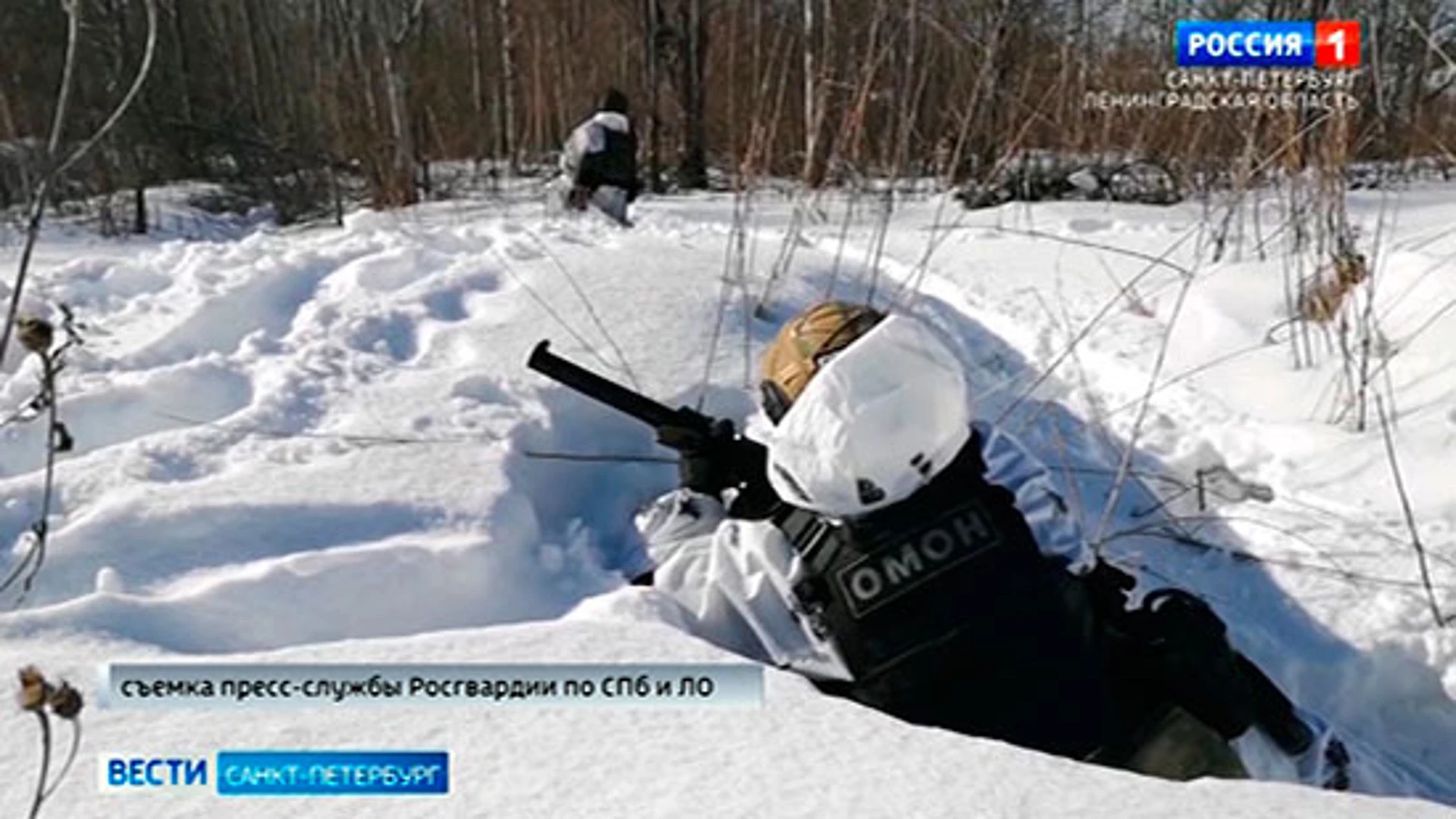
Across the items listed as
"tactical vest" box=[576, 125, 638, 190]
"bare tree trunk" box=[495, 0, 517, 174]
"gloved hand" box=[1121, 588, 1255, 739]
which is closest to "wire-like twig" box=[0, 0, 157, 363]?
"gloved hand" box=[1121, 588, 1255, 739]

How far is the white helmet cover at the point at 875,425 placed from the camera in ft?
3.67

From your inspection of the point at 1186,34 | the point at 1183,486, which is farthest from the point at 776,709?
the point at 1186,34

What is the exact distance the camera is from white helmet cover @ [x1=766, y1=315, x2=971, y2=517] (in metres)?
1.12

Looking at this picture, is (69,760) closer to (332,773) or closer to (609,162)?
(332,773)

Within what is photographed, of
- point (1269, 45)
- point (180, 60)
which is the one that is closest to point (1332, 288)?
point (1269, 45)

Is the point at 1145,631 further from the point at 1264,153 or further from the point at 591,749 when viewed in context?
the point at 1264,153

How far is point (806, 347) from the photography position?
4.36 feet

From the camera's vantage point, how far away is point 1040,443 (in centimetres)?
219

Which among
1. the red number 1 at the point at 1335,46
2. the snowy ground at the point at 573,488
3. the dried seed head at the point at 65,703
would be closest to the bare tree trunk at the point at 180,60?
the snowy ground at the point at 573,488

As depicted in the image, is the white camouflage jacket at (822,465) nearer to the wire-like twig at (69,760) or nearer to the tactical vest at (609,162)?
the wire-like twig at (69,760)

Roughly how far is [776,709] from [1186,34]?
4.92 meters

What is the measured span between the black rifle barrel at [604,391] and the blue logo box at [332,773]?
82 cm

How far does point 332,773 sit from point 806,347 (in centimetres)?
73
